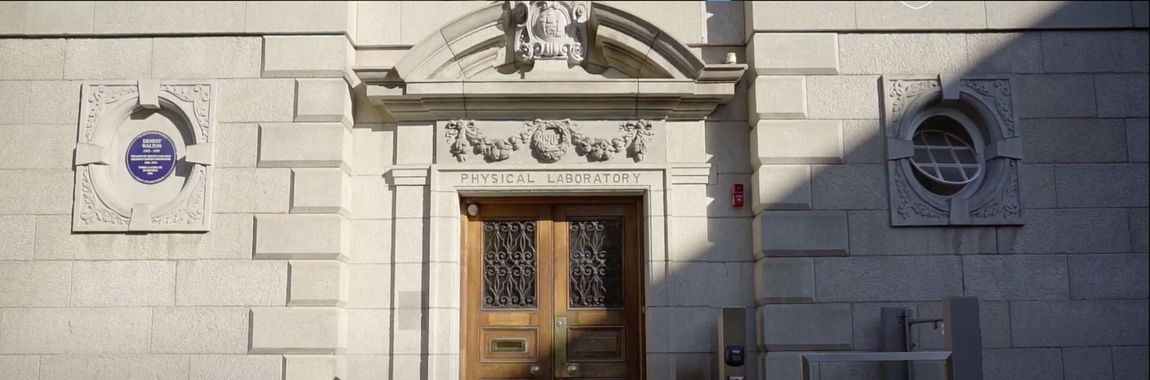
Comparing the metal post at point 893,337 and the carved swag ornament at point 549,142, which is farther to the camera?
the carved swag ornament at point 549,142

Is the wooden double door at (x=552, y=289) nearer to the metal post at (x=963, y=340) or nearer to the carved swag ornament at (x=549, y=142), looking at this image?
the carved swag ornament at (x=549, y=142)

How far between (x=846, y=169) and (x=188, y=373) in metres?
5.47

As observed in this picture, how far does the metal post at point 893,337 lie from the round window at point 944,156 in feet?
3.66

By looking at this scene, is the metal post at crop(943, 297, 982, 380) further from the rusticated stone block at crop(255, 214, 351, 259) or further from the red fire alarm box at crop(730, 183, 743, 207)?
the rusticated stone block at crop(255, 214, 351, 259)

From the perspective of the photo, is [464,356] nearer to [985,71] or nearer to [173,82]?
[173,82]

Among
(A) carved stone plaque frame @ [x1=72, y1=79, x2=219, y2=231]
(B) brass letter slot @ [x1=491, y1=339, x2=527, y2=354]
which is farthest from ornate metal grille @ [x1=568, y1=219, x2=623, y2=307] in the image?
(A) carved stone plaque frame @ [x1=72, y1=79, x2=219, y2=231]

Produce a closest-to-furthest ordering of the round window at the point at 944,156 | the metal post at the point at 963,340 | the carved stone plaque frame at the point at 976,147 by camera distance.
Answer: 1. the metal post at the point at 963,340
2. the carved stone plaque frame at the point at 976,147
3. the round window at the point at 944,156

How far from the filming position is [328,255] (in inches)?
320

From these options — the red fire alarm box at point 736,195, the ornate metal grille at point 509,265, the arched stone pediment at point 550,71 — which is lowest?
the ornate metal grille at point 509,265

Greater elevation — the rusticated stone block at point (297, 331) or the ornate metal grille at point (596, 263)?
the ornate metal grille at point (596, 263)

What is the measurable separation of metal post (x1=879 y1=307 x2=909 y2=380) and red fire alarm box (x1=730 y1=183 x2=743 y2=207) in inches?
55.7

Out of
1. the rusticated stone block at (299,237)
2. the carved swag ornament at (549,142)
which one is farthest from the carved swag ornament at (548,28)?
the rusticated stone block at (299,237)

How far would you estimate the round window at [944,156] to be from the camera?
27.6ft

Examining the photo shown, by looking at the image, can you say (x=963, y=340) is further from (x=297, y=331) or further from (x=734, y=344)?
(x=297, y=331)
